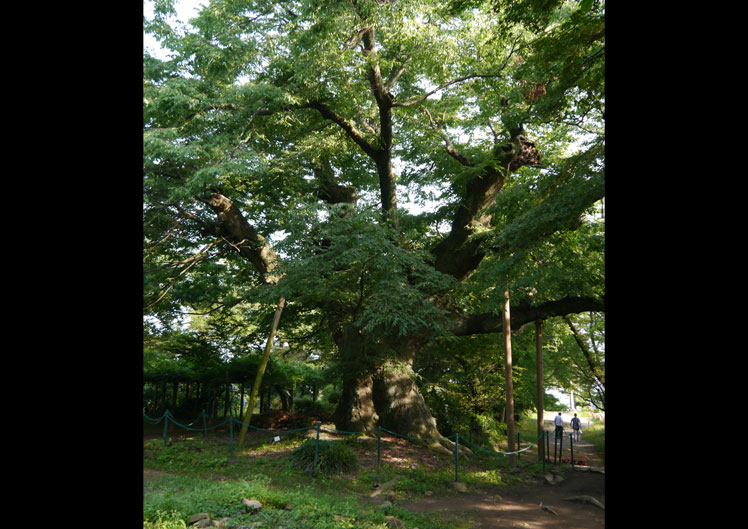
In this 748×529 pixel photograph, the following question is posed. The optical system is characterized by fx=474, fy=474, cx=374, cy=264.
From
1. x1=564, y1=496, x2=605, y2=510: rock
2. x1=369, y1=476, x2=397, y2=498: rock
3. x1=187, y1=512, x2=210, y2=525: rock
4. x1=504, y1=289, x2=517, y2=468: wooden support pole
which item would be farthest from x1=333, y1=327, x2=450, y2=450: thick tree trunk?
x1=187, y1=512, x2=210, y2=525: rock

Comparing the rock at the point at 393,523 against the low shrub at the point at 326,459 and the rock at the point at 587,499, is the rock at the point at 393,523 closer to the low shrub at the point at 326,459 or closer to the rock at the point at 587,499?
the low shrub at the point at 326,459

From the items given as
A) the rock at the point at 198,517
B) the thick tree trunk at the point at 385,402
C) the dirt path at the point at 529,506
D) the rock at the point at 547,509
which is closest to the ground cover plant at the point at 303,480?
the rock at the point at 198,517

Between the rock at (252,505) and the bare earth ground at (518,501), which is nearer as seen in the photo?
the rock at (252,505)

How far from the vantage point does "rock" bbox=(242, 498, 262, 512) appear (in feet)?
19.7

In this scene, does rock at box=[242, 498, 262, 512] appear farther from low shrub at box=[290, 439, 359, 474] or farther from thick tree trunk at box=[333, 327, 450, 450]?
thick tree trunk at box=[333, 327, 450, 450]

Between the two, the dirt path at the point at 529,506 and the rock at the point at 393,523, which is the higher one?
the rock at the point at 393,523

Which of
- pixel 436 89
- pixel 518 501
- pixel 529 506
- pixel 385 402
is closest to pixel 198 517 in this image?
pixel 529 506

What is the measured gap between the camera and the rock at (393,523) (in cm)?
631

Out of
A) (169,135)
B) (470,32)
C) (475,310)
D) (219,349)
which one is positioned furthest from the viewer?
(219,349)
